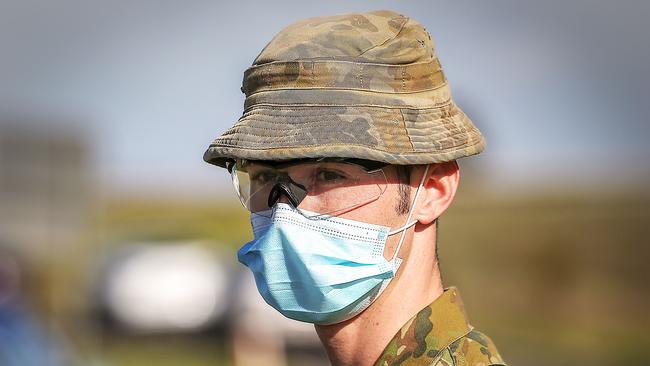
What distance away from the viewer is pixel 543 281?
21.1m

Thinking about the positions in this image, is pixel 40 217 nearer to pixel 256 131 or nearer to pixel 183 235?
pixel 183 235

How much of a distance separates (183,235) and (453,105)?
78.9 ft

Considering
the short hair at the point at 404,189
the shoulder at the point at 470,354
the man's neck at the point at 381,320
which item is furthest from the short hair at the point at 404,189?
the shoulder at the point at 470,354

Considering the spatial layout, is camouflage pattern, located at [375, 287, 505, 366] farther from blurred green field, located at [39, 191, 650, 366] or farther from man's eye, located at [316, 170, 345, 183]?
blurred green field, located at [39, 191, 650, 366]

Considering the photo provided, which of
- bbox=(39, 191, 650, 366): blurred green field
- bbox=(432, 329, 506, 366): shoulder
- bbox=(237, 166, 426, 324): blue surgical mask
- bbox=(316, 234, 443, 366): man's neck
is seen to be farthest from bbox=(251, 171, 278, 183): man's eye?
bbox=(39, 191, 650, 366): blurred green field

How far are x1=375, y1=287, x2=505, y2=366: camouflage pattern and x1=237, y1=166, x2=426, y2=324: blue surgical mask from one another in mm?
160

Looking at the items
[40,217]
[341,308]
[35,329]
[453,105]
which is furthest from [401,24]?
[40,217]

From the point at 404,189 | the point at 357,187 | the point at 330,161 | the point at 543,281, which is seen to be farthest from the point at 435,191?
the point at 543,281

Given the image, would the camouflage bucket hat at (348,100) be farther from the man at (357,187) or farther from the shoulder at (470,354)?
the shoulder at (470,354)

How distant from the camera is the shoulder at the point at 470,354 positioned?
3.45 metres

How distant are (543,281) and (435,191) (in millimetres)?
17836

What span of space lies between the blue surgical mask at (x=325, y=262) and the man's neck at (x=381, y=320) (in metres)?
0.04

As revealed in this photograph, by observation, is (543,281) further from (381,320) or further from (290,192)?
(290,192)

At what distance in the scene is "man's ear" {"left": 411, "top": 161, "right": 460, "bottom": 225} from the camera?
3.68m
